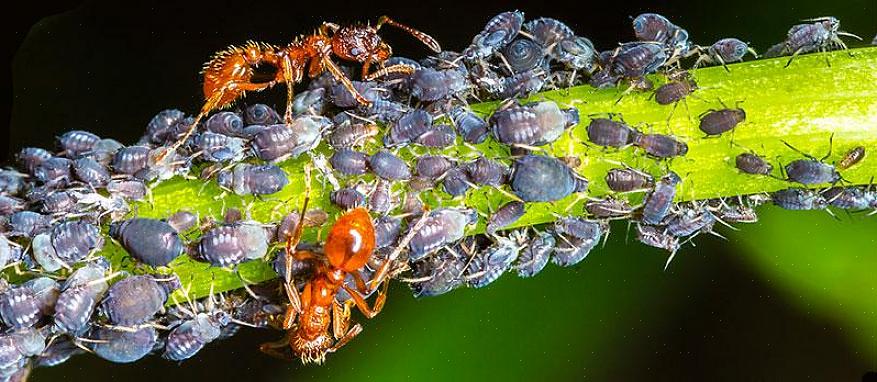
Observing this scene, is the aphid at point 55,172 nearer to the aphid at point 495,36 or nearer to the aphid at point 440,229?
the aphid at point 440,229

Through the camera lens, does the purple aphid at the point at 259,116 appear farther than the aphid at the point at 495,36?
No

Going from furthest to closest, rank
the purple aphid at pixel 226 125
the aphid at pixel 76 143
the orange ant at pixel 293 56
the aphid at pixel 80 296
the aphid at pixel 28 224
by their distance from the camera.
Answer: the orange ant at pixel 293 56 → the aphid at pixel 76 143 → the purple aphid at pixel 226 125 → the aphid at pixel 28 224 → the aphid at pixel 80 296

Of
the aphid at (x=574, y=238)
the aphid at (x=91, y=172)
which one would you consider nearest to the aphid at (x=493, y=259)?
the aphid at (x=574, y=238)

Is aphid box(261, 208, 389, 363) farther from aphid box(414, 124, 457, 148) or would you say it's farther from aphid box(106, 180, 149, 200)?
aphid box(106, 180, 149, 200)

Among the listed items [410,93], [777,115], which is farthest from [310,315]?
[777,115]

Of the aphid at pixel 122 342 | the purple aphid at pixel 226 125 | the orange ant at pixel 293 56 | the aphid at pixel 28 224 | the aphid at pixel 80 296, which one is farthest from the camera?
the orange ant at pixel 293 56
